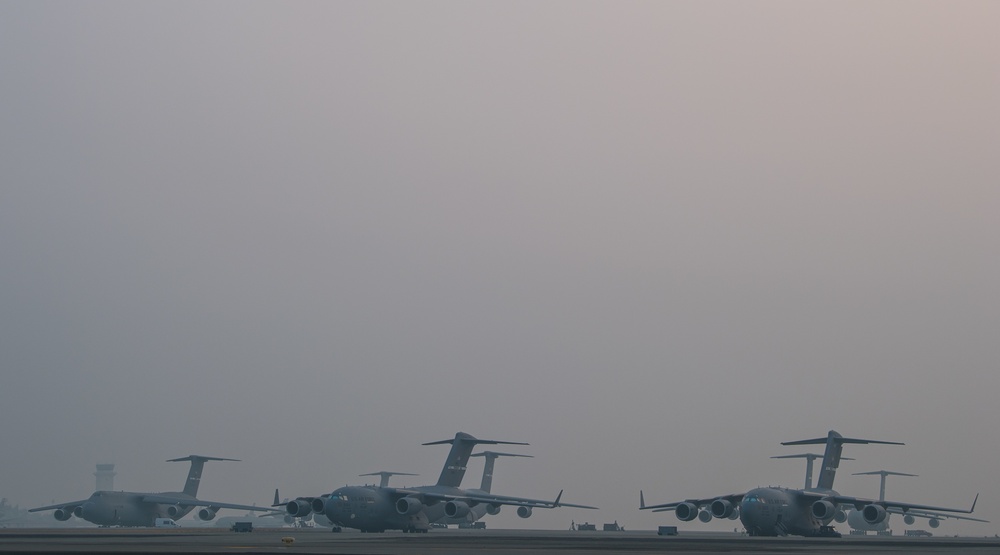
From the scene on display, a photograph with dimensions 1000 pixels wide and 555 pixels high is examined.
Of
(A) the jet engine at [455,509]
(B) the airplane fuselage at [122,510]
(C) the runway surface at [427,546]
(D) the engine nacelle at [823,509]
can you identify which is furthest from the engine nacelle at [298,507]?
(D) the engine nacelle at [823,509]

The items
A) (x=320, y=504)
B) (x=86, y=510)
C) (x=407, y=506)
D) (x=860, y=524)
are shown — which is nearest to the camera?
(x=407, y=506)

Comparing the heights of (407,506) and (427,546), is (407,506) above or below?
above

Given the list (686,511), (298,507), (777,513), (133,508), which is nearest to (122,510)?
(133,508)

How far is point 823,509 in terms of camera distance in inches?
2219

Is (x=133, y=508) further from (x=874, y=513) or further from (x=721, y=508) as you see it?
(x=874, y=513)

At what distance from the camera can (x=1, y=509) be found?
18225 cm

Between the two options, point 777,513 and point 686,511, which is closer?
point 777,513

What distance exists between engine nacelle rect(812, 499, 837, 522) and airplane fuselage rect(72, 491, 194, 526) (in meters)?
42.2

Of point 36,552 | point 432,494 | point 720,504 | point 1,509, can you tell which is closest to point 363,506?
point 432,494

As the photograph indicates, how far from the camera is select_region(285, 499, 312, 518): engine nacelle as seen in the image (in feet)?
197

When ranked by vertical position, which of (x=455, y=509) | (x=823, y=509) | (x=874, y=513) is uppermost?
(x=455, y=509)

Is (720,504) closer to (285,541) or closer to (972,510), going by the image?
(972,510)

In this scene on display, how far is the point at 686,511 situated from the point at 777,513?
19.3ft

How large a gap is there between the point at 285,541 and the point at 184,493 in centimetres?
4553
